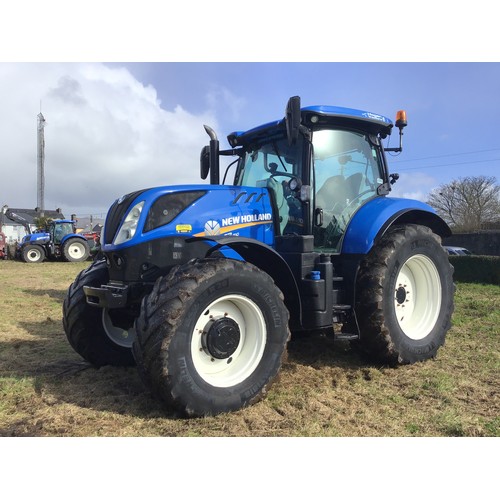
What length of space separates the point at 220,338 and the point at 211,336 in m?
0.07

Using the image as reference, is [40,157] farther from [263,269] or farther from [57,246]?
[263,269]

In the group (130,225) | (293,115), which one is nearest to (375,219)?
(293,115)

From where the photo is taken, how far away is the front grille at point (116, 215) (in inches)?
158

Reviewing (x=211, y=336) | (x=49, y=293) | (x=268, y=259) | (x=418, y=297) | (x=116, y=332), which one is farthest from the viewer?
(x=49, y=293)

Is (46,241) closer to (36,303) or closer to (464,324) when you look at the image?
(36,303)

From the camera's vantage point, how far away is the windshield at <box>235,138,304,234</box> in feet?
14.9

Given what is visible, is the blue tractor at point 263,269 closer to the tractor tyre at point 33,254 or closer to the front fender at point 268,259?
the front fender at point 268,259

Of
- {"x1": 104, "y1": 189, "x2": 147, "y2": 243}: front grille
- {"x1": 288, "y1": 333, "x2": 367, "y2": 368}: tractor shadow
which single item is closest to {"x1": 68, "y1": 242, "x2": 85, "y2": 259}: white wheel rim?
{"x1": 288, "y1": 333, "x2": 367, "y2": 368}: tractor shadow

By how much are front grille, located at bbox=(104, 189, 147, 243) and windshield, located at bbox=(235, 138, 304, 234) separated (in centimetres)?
130

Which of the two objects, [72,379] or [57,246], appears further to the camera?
[57,246]

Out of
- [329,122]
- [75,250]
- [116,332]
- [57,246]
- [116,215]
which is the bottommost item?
[116,332]

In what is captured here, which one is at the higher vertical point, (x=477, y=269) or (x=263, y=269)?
(x=263, y=269)

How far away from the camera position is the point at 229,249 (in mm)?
4008

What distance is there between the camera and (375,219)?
4.55 meters
